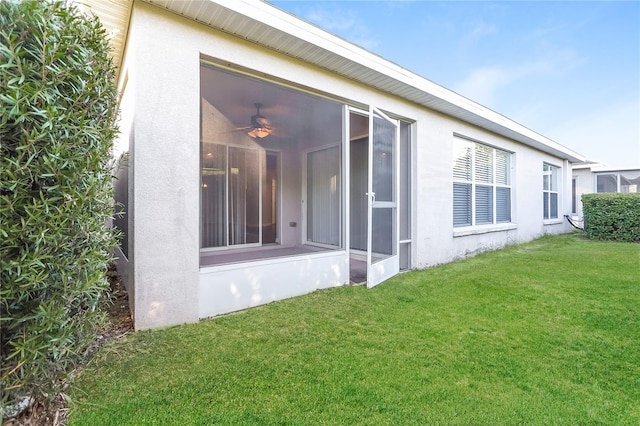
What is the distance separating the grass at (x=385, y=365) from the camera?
1.75 metres

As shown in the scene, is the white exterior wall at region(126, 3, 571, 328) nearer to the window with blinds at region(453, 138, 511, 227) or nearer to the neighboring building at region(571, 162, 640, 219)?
the window with blinds at region(453, 138, 511, 227)

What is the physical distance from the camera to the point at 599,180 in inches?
581

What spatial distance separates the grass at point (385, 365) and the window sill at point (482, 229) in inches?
98.8

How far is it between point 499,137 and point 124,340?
28.3 ft

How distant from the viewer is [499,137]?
7.66 m

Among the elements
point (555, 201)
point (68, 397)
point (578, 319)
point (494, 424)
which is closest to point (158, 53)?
point (68, 397)

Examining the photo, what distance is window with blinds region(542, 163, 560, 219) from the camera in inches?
413

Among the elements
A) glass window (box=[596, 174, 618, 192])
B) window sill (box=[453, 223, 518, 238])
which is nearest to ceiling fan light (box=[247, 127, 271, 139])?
window sill (box=[453, 223, 518, 238])

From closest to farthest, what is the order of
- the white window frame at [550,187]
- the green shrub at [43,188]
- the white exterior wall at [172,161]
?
the green shrub at [43,188], the white exterior wall at [172,161], the white window frame at [550,187]

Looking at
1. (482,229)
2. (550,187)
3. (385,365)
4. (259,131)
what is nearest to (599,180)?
(550,187)

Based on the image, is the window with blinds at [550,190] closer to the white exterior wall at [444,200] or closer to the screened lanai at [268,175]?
the white exterior wall at [444,200]

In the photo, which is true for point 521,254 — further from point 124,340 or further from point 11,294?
point 11,294

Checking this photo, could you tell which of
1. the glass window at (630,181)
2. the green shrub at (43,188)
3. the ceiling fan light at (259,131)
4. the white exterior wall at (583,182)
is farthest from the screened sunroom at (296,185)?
the glass window at (630,181)

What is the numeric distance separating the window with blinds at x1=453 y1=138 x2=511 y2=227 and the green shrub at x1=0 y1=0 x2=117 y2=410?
638cm
